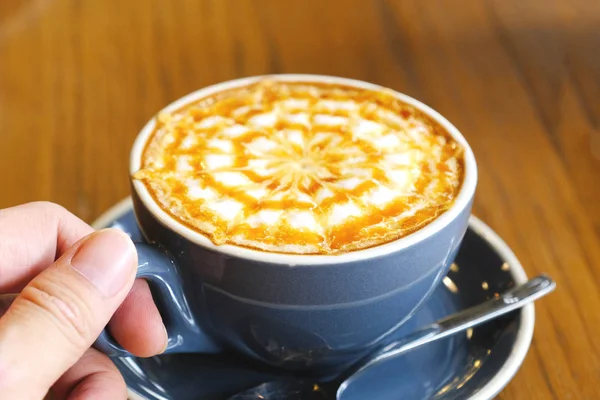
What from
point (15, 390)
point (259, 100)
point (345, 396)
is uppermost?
point (259, 100)

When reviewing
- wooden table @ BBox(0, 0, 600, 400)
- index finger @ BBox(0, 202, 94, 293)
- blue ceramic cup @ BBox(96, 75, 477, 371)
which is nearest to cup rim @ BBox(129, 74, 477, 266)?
blue ceramic cup @ BBox(96, 75, 477, 371)

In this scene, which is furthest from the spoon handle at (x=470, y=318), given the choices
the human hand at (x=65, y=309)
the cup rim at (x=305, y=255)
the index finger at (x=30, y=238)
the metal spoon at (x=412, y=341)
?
the index finger at (x=30, y=238)

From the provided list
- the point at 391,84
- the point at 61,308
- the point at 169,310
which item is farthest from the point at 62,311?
the point at 391,84

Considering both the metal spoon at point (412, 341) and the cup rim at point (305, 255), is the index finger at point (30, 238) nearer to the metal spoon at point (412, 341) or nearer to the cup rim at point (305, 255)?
the cup rim at point (305, 255)

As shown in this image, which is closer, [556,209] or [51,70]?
[556,209]

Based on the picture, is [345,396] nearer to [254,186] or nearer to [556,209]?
[254,186]

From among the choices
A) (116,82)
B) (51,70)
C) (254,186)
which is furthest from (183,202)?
(51,70)
